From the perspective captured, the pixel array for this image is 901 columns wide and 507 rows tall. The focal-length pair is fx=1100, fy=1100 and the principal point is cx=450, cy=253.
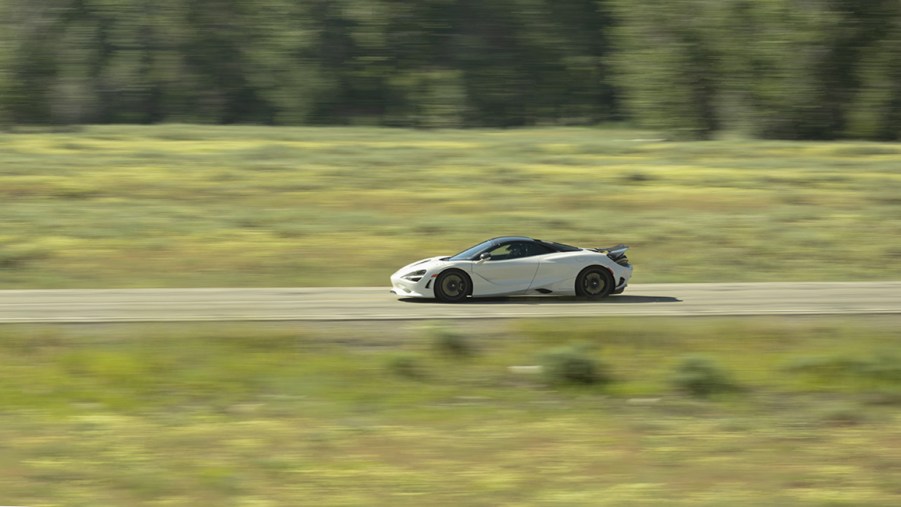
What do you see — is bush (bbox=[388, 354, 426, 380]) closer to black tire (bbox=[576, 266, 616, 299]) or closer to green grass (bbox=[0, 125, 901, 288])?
black tire (bbox=[576, 266, 616, 299])

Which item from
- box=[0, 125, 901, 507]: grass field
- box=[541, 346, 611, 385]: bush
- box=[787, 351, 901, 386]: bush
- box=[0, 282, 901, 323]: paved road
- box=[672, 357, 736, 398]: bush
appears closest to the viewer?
box=[0, 125, 901, 507]: grass field

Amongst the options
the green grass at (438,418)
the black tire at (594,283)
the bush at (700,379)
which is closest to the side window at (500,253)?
the black tire at (594,283)

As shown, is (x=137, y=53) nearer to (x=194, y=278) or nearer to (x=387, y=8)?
(x=387, y=8)

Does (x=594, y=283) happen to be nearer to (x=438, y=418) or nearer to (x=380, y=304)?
(x=380, y=304)

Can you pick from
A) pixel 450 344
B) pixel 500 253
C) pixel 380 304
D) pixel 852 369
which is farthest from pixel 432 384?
pixel 500 253

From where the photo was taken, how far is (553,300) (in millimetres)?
16891

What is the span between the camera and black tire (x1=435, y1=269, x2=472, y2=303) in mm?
16344

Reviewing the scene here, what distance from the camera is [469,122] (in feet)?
214

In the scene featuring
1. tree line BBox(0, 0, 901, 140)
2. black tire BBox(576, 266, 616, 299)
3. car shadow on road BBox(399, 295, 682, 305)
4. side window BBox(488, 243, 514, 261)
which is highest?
tree line BBox(0, 0, 901, 140)

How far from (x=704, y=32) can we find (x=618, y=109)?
2036 cm

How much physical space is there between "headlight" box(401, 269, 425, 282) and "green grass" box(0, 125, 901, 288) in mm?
3805

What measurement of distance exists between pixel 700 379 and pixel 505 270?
19.4 feet

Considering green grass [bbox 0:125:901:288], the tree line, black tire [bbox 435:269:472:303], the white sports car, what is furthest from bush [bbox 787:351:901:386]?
the tree line

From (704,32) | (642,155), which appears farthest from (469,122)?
(642,155)
